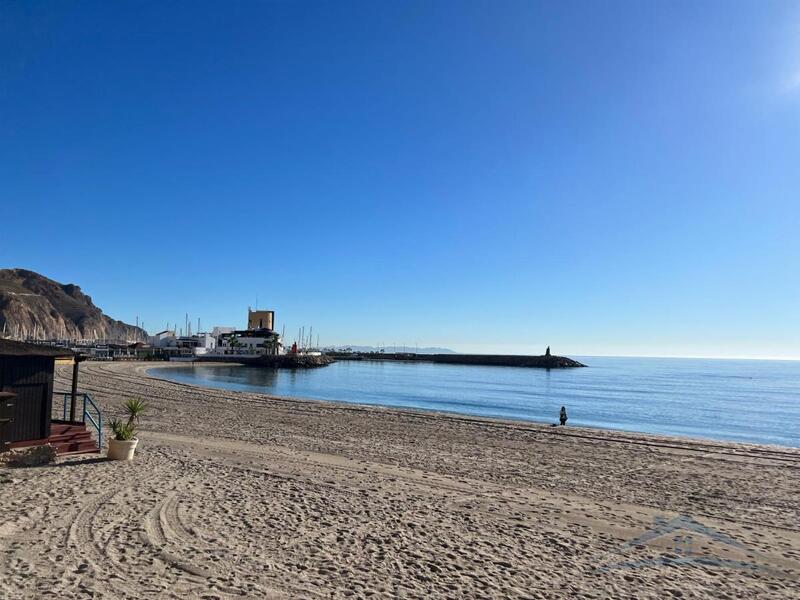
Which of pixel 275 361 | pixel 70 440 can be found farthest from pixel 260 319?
pixel 70 440

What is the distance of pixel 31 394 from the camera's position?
33.9 feet

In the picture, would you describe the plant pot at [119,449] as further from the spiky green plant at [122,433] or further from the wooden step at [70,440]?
the wooden step at [70,440]

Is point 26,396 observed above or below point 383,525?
above

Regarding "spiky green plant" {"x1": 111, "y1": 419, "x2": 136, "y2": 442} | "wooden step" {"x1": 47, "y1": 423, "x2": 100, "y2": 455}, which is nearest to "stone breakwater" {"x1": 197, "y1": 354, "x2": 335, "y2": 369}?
"wooden step" {"x1": 47, "y1": 423, "x2": 100, "y2": 455}

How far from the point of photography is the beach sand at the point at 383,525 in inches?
232

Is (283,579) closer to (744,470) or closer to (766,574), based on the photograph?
(766,574)

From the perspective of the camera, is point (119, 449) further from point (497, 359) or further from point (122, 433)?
point (497, 359)

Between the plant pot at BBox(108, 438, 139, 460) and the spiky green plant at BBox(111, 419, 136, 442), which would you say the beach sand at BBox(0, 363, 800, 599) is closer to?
the plant pot at BBox(108, 438, 139, 460)

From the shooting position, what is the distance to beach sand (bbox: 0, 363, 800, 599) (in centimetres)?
589

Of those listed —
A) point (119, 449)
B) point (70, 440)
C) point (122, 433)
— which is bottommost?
point (119, 449)

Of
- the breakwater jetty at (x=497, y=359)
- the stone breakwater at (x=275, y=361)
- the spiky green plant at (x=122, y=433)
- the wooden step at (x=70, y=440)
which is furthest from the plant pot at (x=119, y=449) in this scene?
the breakwater jetty at (x=497, y=359)

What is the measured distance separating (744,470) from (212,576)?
1600 centimetres

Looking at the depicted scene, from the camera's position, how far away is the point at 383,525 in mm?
8102

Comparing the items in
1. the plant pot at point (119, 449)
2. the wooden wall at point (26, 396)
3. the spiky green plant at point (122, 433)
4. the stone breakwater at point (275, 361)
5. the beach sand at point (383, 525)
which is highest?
the wooden wall at point (26, 396)
